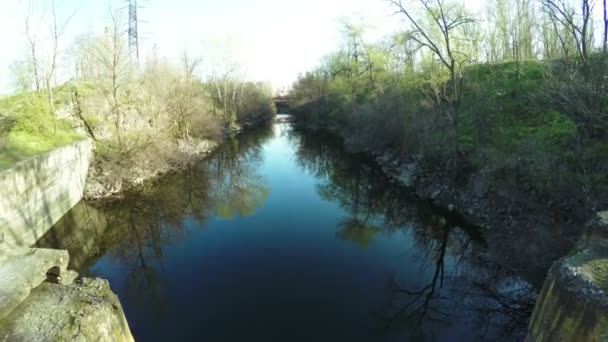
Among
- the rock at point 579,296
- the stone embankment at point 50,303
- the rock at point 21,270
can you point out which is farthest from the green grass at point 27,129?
the rock at point 579,296

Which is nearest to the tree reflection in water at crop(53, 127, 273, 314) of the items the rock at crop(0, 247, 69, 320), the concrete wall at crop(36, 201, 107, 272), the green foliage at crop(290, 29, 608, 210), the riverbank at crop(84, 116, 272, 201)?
the concrete wall at crop(36, 201, 107, 272)

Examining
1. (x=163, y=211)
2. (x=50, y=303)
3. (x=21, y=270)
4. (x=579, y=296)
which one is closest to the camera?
(x=579, y=296)

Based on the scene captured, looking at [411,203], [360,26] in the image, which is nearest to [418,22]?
[411,203]

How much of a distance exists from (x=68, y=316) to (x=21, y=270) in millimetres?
1524

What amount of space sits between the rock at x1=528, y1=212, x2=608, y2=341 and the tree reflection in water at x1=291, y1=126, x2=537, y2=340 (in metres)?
2.22

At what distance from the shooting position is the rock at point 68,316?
475 cm

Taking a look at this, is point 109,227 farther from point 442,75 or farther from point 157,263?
point 442,75

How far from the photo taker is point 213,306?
29.3ft

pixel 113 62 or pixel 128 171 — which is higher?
pixel 113 62

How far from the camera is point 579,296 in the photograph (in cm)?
478

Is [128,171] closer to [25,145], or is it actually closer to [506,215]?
[25,145]

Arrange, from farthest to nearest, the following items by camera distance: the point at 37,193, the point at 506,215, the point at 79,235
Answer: the point at 79,235, the point at 37,193, the point at 506,215

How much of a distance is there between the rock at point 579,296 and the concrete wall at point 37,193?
38.6 ft

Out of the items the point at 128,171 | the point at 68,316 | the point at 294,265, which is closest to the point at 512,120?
the point at 294,265
